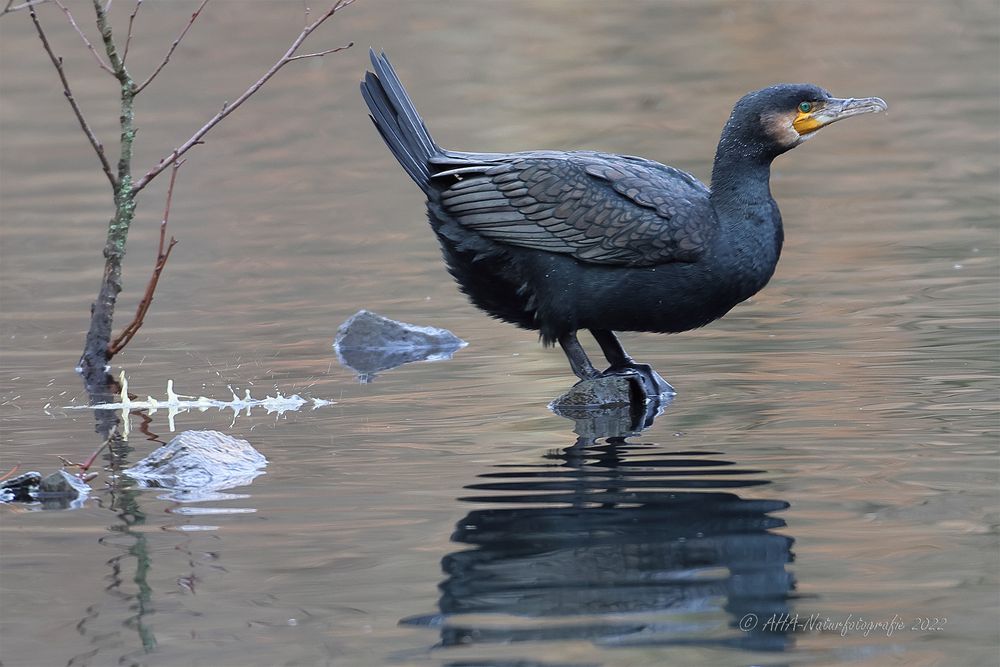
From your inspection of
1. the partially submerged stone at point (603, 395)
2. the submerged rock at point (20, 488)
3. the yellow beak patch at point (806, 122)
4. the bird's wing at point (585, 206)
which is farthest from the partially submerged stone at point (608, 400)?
the submerged rock at point (20, 488)

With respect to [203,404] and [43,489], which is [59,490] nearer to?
[43,489]

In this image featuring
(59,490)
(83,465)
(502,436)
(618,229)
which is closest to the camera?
(59,490)

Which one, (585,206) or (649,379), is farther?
(649,379)

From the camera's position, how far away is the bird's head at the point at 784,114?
706cm

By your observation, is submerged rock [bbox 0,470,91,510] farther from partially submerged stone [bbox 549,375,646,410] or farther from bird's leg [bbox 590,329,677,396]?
bird's leg [bbox 590,329,677,396]

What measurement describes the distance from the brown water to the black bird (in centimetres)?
41

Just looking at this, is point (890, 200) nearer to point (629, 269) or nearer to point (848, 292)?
point (848, 292)

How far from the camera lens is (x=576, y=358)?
7.29 meters

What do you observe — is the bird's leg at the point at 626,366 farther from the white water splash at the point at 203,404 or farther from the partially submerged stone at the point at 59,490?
the partially submerged stone at the point at 59,490

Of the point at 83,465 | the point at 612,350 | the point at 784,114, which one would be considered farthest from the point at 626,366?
the point at 83,465

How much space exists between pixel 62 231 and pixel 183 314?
303 centimetres

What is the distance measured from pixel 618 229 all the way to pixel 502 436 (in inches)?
41.2

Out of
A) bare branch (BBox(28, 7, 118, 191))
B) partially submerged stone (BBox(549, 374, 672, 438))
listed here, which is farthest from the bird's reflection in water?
bare branch (BBox(28, 7, 118, 191))

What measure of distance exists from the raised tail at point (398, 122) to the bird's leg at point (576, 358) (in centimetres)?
92
